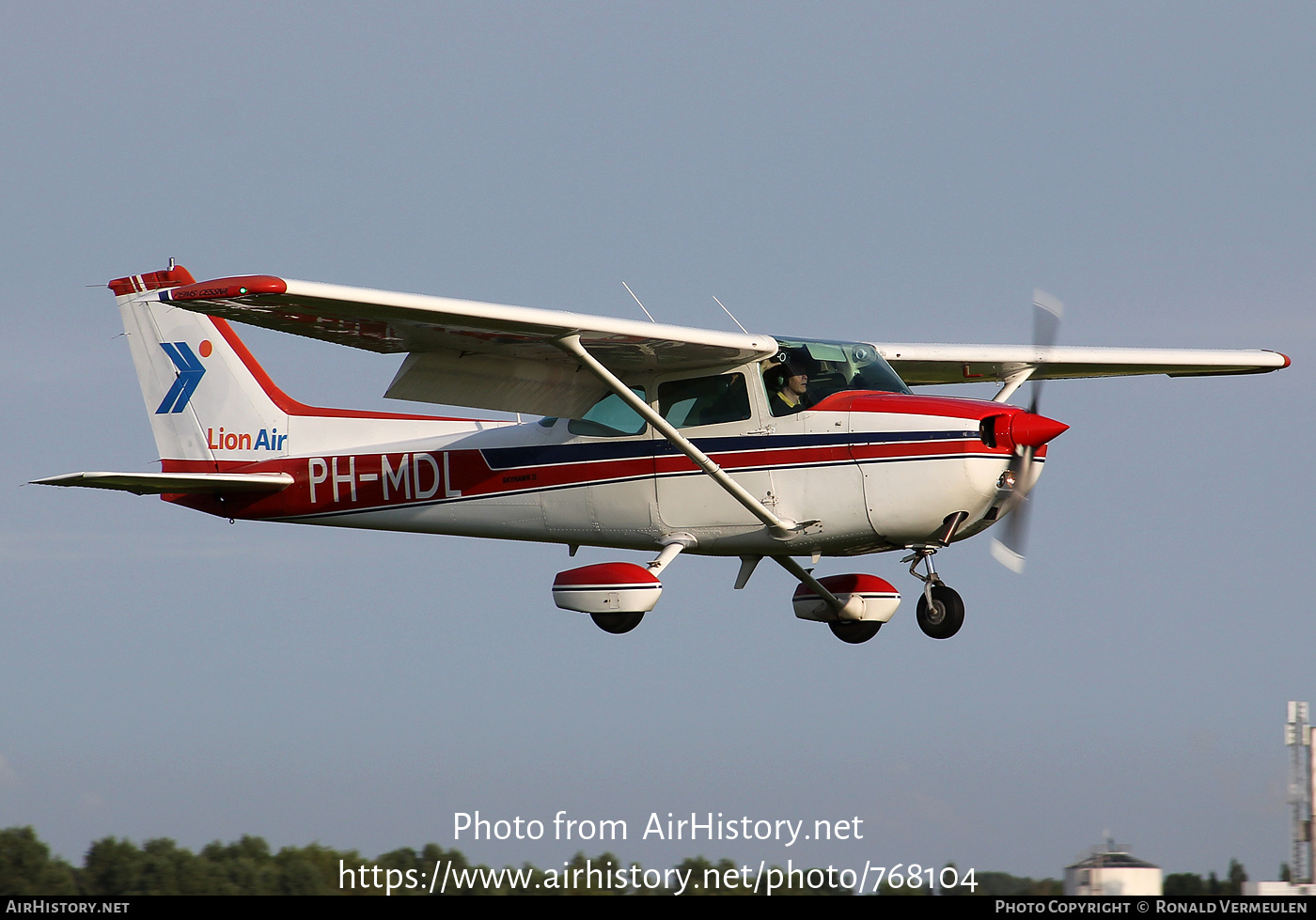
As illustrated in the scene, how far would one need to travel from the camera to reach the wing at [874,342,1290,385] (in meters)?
14.7

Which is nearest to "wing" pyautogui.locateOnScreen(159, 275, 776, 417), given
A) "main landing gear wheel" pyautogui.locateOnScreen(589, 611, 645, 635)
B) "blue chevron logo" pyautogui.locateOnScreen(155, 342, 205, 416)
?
"main landing gear wheel" pyautogui.locateOnScreen(589, 611, 645, 635)

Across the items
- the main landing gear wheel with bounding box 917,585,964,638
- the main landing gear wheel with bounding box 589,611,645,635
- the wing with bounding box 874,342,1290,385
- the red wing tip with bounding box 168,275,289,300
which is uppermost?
the wing with bounding box 874,342,1290,385

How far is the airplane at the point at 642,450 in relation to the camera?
11.5m

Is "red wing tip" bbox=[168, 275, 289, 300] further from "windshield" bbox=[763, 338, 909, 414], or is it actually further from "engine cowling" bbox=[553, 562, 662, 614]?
"windshield" bbox=[763, 338, 909, 414]

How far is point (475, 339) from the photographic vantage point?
1206 cm

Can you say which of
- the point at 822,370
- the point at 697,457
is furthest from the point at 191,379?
the point at 822,370

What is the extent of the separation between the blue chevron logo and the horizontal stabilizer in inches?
42.2

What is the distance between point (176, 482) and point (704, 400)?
533 centimetres

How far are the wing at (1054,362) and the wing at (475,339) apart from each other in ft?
10.1

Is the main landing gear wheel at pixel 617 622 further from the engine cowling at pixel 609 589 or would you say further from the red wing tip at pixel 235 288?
the red wing tip at pixel 235 288

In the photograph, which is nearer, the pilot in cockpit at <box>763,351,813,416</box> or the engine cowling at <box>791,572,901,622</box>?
the pilot in cockpit at <box>763,351,813,416</box>

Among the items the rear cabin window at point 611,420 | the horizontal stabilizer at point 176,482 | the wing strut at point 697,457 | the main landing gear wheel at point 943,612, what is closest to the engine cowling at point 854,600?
the main landing gear wheel at point 943,612

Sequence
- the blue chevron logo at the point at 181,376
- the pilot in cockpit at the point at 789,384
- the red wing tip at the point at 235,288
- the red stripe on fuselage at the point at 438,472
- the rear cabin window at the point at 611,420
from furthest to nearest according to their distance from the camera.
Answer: the blue chevron logo at the point at 181,376 → the rear cabin window at the point at 611,420 → the pilot in cockpit at the point at 789,384 → the red stripe on fuselage at the point at 438,472 → the red wing tip at the point at 235,288
